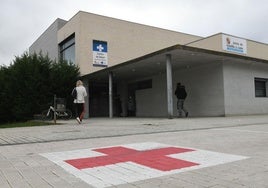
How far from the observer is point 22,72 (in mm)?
19297

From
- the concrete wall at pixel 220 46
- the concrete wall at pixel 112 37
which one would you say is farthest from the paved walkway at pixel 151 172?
the concrete wall at pixel 220 46

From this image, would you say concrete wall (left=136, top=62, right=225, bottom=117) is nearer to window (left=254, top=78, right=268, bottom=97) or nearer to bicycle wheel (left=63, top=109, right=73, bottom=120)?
window (left=254, top=78, right=268, bottom=97)

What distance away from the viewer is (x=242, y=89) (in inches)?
739

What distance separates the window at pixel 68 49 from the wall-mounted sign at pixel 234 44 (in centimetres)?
1134

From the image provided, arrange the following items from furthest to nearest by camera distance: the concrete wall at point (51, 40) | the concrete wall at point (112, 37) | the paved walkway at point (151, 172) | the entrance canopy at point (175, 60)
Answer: the concrete wall at point (51, 40), the concrete wall at point (112, 37), the entrance canopy at point (175, 60), the paved walkway at point (151, 172)

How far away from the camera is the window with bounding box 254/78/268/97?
2030 cm

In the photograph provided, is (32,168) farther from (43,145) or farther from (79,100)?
(79,100)

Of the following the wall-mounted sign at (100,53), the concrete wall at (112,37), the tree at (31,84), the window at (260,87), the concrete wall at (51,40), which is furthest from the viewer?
the concrete wall at (51,40)

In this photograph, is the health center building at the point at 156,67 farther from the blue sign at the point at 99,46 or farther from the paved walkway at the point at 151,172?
the paved walkway at the point at 151,172

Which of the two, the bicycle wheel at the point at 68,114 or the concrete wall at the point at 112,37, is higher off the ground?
the concrete wall at the point at 112,37

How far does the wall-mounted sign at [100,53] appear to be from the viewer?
22.8 metres

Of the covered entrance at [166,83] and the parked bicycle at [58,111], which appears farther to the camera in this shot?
the parked bicycle at [58,111]

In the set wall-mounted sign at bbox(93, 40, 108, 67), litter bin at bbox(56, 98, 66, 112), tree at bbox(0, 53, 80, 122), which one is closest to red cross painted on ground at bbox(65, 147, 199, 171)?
litter bin at bbox(56, 98, 66, 112)

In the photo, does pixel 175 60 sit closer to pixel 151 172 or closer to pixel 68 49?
pixel 68 49
